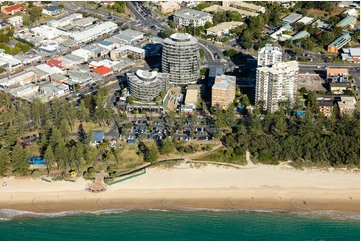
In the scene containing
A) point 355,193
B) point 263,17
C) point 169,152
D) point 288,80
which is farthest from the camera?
point 263,17

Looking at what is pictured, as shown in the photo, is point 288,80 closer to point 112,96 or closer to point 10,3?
point 112,96

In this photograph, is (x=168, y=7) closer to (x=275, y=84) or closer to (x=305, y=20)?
A: (x=305, y=20)

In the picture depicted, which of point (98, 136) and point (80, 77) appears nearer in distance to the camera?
point (98, 136)

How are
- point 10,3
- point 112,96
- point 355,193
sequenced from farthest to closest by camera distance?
point 10,3, point 112,96, point 355,193

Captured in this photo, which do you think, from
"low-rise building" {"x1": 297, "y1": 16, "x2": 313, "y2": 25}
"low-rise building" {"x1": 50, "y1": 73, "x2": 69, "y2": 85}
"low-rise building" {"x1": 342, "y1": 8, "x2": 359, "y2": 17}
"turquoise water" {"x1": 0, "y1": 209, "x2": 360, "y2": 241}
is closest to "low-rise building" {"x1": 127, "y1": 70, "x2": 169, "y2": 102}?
"low-rise building" {"x1": 50, "y1": 73, "x2": 69, "y2": 85}

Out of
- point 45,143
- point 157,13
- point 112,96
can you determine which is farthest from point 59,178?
point 157,13

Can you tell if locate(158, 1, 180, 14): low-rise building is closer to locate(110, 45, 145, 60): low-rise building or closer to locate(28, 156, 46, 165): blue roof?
locate(110, 45, 145, 60): low-rise building

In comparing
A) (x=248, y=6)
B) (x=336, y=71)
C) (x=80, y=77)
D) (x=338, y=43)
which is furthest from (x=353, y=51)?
(x=80, y=77)
